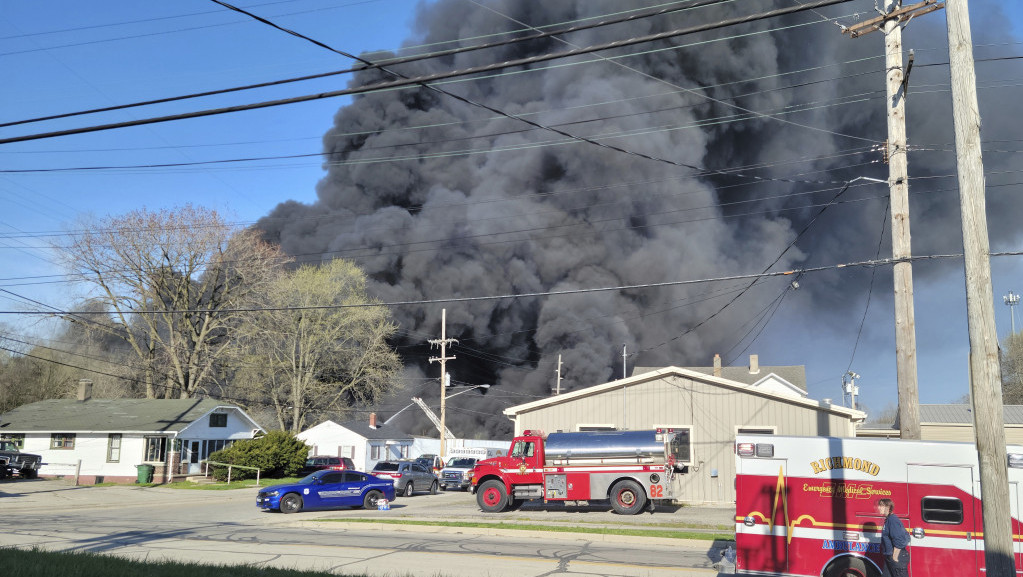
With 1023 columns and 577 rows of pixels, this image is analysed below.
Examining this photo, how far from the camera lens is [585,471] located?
19.5 metres

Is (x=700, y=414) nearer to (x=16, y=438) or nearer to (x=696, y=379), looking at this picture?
(x=696, y=379)

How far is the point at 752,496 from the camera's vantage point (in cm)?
987

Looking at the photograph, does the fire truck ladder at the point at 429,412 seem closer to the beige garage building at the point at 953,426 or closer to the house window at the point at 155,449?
the house window at the point at 155,449

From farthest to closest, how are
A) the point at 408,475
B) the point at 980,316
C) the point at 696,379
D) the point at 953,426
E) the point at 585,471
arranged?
1. the point at 953,426
2. the point at 408,475
3. the point at 696,379
4. the point at 585,471
5. the point at 980,316

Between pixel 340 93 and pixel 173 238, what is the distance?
35292 millimetres

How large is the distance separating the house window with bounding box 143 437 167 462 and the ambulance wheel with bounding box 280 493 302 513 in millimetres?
15398

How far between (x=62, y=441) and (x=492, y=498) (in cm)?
2398

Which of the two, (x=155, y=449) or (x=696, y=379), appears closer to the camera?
(x=696, y=379)

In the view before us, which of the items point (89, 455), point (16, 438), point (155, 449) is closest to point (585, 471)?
point (155, 449)

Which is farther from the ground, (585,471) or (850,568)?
(585,471)

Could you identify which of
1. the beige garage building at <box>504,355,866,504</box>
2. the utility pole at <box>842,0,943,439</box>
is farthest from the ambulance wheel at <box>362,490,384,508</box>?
the utility pole at <box>842,0,943,439</box>

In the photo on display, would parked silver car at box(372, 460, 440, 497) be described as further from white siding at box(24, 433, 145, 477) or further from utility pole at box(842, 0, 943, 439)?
utility pole at box(842, 0, 943, 439)

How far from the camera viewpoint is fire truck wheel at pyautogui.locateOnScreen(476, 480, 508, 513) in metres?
20.2

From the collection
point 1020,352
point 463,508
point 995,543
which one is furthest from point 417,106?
point 995,543
